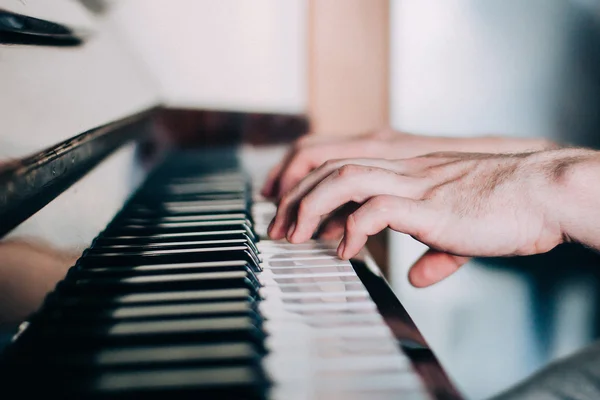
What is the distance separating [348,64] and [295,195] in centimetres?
130

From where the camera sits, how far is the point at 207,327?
48 cm

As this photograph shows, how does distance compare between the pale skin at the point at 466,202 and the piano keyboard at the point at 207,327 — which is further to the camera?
the pale skin at the point at 466,202

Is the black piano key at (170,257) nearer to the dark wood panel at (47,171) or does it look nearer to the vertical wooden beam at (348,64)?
the dark wood panel at (47,171)

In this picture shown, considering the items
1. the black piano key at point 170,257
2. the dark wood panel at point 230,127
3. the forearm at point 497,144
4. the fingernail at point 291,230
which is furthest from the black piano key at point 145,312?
the dark wood panel at point 230,127

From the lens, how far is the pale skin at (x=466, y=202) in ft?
2.24

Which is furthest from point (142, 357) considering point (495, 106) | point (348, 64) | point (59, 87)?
point (495, 106)

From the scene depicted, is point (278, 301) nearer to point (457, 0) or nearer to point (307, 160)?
point (307, 160)

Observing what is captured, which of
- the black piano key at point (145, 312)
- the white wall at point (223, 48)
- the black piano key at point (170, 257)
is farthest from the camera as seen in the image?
the white wall at point (223, 48)

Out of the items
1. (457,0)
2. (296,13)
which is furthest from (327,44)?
(457,0)

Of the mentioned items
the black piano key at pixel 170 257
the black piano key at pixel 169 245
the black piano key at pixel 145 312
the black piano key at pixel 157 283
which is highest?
the black piano key at pixel 169 245

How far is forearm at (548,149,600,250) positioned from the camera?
0.71m

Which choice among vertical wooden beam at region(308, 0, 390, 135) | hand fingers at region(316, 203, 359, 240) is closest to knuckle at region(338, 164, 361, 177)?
hand fingers at region(316, 203, 359, 240)

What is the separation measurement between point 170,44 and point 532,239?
1730mm

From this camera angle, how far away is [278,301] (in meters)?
0.56
